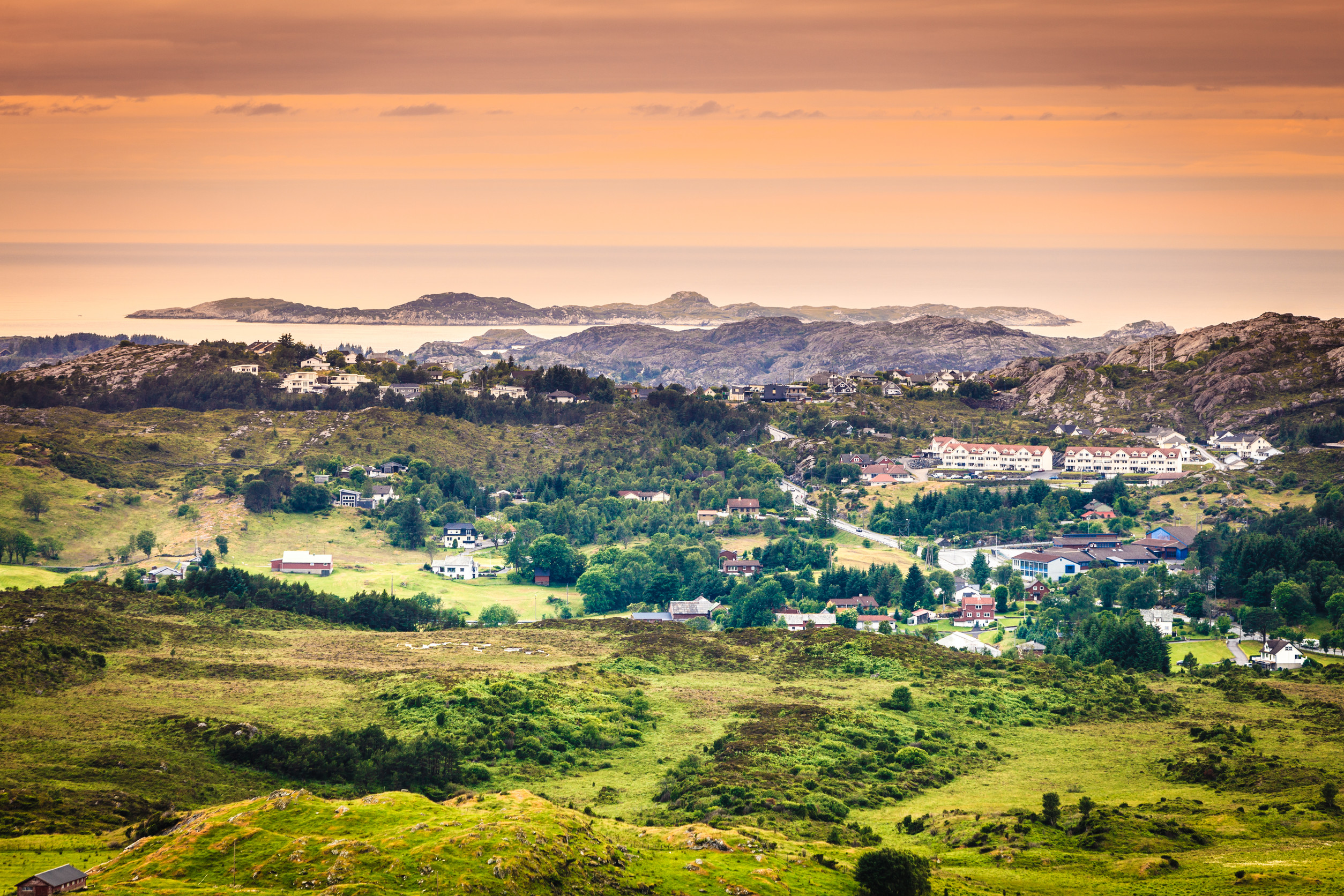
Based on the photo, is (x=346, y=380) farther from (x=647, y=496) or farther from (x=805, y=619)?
(x=805, y=619)

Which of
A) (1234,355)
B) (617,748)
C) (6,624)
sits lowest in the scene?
(617,748)

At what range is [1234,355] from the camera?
113812mm

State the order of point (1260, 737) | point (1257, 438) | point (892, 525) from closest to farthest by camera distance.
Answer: point (1260, 737) → point (892, 525) → point (1257, 438)

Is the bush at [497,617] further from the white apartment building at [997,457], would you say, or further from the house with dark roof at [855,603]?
the white apartment building at [997,457]

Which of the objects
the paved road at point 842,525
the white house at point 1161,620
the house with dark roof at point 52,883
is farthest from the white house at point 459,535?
the house with dark roof at point 52,883

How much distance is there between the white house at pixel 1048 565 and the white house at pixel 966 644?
11.3 meters

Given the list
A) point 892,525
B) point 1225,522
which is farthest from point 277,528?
point 1225,522

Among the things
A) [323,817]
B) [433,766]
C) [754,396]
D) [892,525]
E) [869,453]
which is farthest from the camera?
[754,396]

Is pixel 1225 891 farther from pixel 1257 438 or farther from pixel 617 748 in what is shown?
pixel 1257 438

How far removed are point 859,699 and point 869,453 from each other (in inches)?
2368

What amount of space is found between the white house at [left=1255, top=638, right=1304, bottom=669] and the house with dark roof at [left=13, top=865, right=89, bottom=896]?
4633 centimetres

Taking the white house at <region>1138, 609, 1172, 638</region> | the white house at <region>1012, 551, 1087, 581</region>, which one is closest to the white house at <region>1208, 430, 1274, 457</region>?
the white house at <region>1012, 551, 1087, 581</region>

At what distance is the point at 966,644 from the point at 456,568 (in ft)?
101

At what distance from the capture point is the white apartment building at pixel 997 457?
317ft
